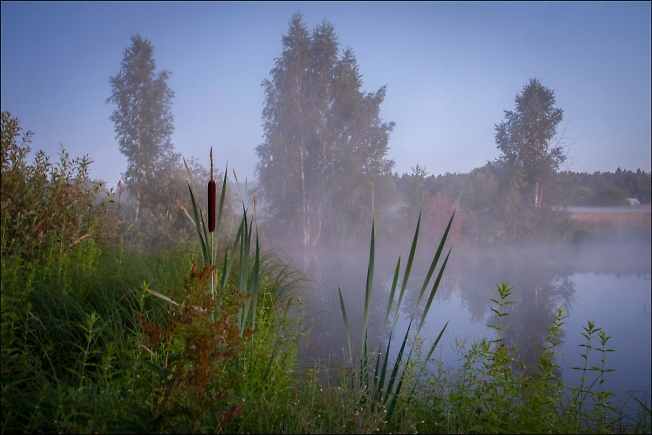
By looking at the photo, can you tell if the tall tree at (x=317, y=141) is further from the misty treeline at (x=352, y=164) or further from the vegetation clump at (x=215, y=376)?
the vegetation clump at (x=215, y=376)

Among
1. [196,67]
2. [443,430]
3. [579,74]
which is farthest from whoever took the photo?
[196,67]

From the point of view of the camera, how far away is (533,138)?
9.27 meters

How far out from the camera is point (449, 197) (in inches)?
396

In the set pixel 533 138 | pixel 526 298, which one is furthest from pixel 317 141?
pixel 526 298

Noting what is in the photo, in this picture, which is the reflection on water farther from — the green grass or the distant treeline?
the distant treeline

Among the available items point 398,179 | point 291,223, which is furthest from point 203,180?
point 398,179

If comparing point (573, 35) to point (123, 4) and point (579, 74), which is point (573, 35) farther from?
point (123, 4)

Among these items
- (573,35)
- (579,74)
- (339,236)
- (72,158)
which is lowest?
(339,236)

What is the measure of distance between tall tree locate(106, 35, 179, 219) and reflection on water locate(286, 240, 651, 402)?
13.5 ft

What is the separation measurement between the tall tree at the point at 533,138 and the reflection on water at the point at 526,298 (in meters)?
1.93

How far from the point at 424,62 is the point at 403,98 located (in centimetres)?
106

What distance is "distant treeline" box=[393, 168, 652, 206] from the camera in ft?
26.6

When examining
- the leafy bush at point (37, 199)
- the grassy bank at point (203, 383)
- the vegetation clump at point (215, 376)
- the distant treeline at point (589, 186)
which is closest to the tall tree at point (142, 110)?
the leafy bush at point (37, 199)

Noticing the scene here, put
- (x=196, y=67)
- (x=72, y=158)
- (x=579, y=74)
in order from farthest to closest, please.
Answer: (x=196, y=67) < (x=579, y=74) < (x=72, y=158)
